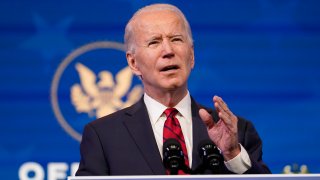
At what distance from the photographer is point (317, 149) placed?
3.34 m

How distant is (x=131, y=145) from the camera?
6.63ft

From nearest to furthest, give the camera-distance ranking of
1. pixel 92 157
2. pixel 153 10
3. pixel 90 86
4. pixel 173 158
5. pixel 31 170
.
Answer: pixel 173 158 < pixel 92 157 < pixel 153 10 < pixel 31 170 < pixel 90 86

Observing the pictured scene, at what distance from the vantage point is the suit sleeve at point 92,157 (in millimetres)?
1955

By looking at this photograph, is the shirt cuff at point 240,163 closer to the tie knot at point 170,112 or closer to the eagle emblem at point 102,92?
the tie knot at point 170,112

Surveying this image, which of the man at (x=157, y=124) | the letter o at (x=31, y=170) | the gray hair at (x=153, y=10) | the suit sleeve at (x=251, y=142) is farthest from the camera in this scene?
the letter o at (x=31, y=170)

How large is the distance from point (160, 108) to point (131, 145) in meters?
0.18

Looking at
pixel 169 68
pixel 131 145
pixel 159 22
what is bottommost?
pixel 131 145

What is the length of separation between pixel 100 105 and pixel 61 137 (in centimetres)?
25

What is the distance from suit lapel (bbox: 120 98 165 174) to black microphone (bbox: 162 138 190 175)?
0.13 metres

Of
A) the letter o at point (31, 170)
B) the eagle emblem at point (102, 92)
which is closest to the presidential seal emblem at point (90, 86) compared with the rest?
the eagle emblem at point (102, 92)

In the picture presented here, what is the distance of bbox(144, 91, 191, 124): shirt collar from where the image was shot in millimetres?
2123

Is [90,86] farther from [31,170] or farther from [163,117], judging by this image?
[163,117]

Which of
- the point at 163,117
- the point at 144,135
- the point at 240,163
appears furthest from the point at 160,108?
the point at 240,163

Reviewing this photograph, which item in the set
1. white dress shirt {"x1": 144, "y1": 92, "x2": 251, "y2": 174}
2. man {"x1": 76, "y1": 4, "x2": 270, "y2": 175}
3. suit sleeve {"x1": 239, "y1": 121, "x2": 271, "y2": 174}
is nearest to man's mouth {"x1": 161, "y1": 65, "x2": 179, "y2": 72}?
man {"x1": 76, "y1": 4, "x2": 270, "y2": 175}
